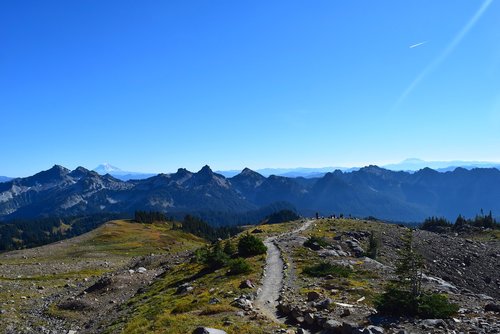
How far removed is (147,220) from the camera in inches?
7200

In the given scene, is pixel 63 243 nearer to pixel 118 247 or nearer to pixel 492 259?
pixel 118 247

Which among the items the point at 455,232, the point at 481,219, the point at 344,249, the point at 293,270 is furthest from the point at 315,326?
the point at 481,219

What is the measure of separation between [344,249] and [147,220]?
13237cm

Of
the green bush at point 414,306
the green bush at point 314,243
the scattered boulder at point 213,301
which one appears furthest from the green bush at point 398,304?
the green bush at point 314,243

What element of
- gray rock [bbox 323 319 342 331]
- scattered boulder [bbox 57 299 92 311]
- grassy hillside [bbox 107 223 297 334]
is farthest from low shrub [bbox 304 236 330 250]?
gray rock [bbox 323 319 342 331]

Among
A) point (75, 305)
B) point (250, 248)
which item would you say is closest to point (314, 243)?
point (250, 248)

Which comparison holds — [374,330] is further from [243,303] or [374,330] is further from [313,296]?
[243,303]

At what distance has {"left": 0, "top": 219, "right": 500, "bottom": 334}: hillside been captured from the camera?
24000 mm

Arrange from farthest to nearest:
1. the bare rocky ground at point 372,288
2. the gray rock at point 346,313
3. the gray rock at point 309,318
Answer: the gray rock at point 346,313
the gray rock at point 309,318
the bare rocky ground at point 372,288

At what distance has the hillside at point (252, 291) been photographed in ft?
78.7

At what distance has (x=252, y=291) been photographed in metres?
33.2

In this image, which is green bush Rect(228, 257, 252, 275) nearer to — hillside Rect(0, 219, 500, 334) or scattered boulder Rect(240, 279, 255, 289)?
hillside Rect(0, 219, 500, 334)

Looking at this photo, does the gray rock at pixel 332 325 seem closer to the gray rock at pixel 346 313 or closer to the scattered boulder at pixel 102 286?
the gray rock at pixel 346 313

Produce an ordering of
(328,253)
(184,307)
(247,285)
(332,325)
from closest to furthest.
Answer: (332,325) → (184,307) → (247,285) → (328,253)
